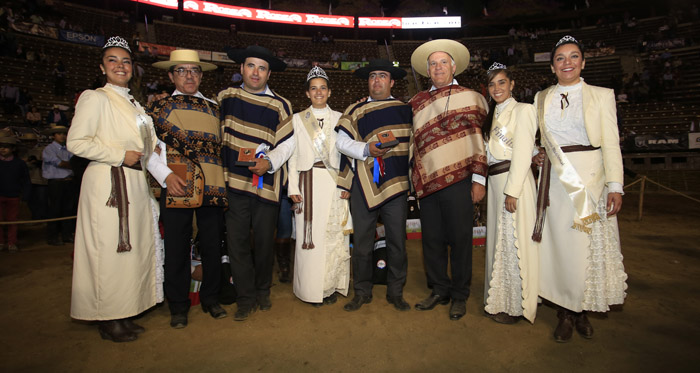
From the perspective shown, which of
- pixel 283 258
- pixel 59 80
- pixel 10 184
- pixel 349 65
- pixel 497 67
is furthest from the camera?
pixel 349 65

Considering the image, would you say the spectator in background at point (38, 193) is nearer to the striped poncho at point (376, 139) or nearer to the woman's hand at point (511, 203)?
the striped poncho at point (376, 139)

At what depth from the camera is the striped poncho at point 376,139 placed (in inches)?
128

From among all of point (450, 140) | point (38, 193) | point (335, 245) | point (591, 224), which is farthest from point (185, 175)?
point (38, 193)

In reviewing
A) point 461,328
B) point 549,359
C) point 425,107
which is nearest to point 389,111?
point 425,107

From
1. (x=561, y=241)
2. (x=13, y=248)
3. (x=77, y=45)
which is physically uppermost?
(x=77, y=45)

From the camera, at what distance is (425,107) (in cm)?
324

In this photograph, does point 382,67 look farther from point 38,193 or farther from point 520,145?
point 38,193

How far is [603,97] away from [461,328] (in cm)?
198

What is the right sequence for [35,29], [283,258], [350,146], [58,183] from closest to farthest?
[350,146]
[283,258]
[58,183]
[35,29]

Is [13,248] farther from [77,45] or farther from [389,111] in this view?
[77,45]

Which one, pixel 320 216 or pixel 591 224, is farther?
pixel 320 216

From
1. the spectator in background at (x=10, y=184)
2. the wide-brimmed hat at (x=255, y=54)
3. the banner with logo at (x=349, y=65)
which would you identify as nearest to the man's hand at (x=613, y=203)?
the wide-brimmed hat at (x=255, y=54)

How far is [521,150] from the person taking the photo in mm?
2820

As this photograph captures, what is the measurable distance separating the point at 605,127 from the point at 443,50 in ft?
4.49
